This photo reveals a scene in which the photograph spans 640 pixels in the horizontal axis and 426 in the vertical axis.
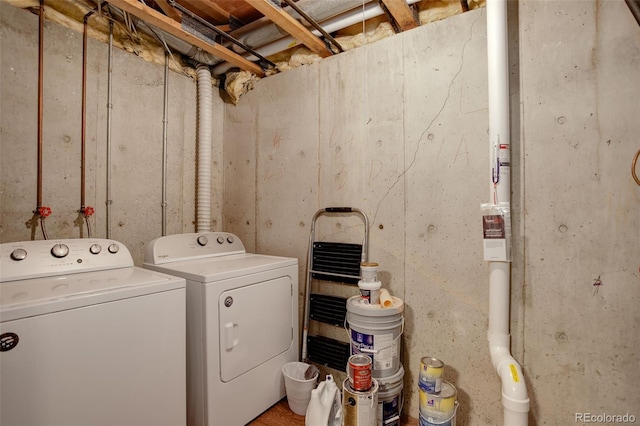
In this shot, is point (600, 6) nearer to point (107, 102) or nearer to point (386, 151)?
point (386, 151)

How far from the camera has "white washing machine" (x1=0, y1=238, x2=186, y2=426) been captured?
3.28ft

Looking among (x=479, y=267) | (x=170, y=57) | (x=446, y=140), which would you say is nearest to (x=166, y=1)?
(x=170, y=57)

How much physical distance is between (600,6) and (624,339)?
150cm

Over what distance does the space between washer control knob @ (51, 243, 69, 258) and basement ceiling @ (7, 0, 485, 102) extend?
4.26 ft

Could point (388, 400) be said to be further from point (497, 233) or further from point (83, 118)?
point (83, 118)

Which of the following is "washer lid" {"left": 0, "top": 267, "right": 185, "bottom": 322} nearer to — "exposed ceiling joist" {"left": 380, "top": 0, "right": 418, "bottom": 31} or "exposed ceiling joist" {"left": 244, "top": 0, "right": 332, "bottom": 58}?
"exposed ceiling joist" {"left": 244, "top": 0, "right": 332, "bottom": 58}

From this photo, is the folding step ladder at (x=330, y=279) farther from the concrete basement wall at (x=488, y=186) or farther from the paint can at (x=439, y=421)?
the paint can at (x=439, y=421)

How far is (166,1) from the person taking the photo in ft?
5.78

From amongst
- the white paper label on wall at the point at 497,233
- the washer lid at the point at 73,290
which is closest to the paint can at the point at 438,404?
the white paper label on wall at the point at 497,233

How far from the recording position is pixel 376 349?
5.29 ft

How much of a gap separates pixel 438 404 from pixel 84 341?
5.05ft

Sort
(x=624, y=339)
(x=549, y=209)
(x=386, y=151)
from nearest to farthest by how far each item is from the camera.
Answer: (x=624, y=339), (x=549, y=209), (x=386, y=151)

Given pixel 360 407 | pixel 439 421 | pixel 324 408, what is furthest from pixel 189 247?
pixel 439 421

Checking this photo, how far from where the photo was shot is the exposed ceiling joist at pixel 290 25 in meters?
1.62
